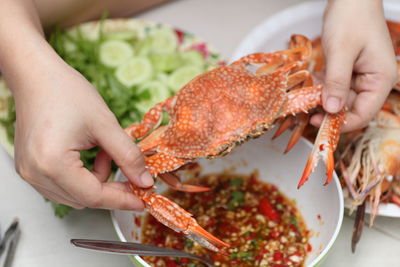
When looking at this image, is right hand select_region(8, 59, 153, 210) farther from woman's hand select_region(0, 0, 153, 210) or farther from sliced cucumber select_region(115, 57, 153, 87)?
sliced cucumber select_region(115, 57, 153, 87)

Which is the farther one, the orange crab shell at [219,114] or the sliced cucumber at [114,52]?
the sliced cucumber at [114,52]

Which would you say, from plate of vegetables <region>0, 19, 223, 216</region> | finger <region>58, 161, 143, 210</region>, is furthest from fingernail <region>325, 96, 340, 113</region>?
plate of vegetables <region>0, 19, 223, 216</region>

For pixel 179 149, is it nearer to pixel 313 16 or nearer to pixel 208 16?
pixel 313 16

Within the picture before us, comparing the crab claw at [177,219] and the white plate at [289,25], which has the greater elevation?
the white plate at [289,25]

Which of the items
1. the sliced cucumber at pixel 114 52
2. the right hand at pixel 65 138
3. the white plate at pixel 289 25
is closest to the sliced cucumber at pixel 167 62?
the sliced cucumber at pixel 114 52

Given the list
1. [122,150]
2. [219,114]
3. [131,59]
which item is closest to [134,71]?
[131,59]

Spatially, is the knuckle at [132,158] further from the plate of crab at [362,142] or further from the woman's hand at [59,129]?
the plate of crab at [362,142]

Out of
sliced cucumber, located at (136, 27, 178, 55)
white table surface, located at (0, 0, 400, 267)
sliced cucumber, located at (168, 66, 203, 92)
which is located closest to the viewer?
white table surface, located at (0, 0, 400, 267)

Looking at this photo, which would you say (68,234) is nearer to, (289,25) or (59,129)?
(59,129)
